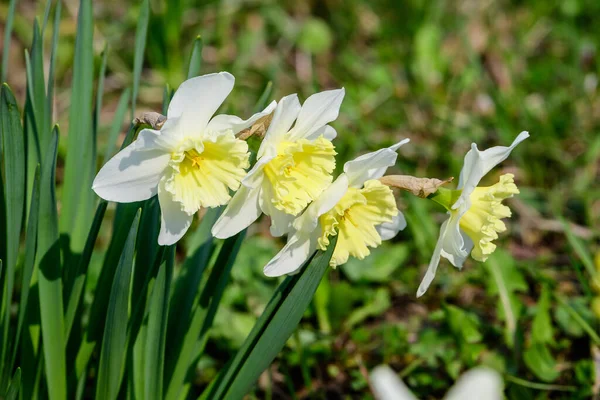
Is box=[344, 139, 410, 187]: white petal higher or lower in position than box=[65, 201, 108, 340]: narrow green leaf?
higher

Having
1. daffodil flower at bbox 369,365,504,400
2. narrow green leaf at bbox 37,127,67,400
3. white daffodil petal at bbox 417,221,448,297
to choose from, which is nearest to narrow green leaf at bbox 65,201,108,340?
narrow green leaf at bbox 37,127,67,400

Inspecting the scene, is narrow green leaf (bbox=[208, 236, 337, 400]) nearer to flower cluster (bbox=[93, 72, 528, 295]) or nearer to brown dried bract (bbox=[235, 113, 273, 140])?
flower cluster (bbox=[93, 72, 528, 295])

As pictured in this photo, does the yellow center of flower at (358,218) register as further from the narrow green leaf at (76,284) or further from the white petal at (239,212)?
the narrow green leaf at (76,284)

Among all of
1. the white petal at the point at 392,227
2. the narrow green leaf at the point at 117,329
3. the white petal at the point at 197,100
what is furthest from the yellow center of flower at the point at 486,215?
the narrow green leaf at the point at 117,329

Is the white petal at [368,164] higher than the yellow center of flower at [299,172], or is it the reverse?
the yellow center of flower at [299,172]

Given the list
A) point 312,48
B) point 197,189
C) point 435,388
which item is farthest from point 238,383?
point 312,48

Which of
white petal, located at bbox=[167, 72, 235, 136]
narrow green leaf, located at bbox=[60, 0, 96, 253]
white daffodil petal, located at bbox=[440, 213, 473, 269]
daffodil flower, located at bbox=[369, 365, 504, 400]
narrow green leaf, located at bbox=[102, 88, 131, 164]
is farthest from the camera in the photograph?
narrow green leaf, located at bbox=[102, 88, 131, 164]
